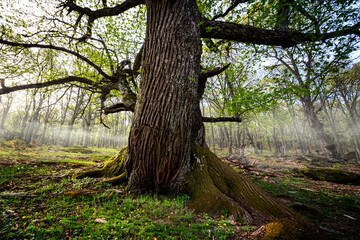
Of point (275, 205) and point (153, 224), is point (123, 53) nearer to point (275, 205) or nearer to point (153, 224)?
point (153, 224)

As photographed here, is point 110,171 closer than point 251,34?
No

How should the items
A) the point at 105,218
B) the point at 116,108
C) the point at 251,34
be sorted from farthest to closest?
the point at 116,108 < the point at 251,34 < the point at 105,218

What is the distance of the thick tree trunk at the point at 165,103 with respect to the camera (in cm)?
287

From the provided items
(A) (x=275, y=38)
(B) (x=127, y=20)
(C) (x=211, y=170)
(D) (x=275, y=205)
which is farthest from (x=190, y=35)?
(B) (x=127, y=20)

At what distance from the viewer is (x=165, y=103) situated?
292cm

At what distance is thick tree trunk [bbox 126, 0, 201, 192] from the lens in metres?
2.87

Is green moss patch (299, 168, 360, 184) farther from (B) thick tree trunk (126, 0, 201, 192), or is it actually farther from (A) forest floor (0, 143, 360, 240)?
(B) thick tree trunk (126, 0, 201, 192)

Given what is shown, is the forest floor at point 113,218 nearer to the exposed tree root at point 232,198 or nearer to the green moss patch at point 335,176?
the exposed tree root at point 232,198

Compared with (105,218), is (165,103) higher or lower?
higher

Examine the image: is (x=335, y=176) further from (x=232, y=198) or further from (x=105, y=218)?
(x=105, y=218)

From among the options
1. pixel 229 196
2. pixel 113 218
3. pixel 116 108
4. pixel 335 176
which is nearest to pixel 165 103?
pixel 113 218

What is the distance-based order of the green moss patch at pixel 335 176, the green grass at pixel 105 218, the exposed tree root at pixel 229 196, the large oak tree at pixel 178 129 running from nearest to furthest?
1. the green grass at pixel 105 218
2. the exposed tree root at pixel 229 196
3. the large oak tree at pixel 178 129
4. the green moss patch at pixel 335 176

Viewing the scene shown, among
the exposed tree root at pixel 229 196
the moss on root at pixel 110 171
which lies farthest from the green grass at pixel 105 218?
the moss on root at pixel 110 171

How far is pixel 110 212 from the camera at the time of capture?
2125 mm
